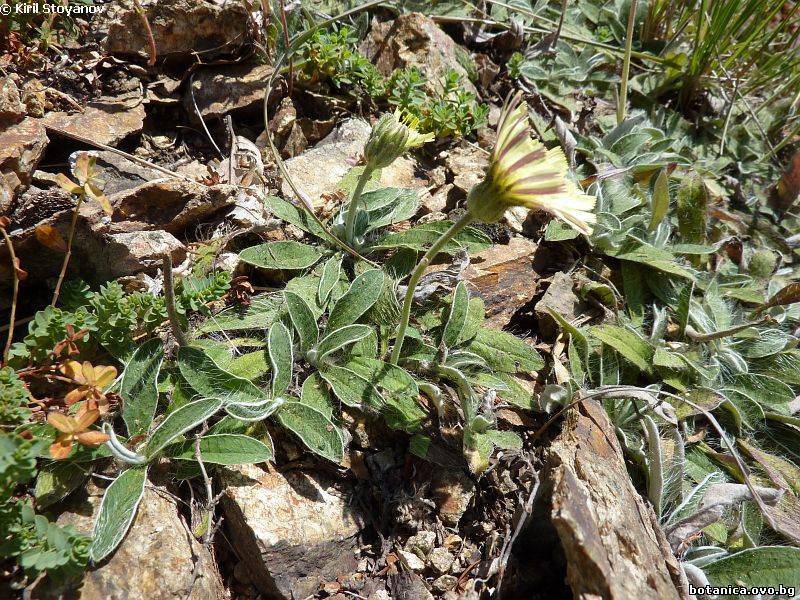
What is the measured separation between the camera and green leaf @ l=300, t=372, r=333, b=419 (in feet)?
7.01

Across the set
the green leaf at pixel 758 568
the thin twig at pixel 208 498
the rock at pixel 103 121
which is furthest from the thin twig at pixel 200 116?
the green leaf at pixel 758 568

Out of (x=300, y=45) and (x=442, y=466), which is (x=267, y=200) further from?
(x=442, y=466)

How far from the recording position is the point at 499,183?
168 cm

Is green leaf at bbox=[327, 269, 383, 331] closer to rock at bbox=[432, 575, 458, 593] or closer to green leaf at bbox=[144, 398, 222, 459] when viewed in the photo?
green leaf at bbox=[144, 398, 222, 459]

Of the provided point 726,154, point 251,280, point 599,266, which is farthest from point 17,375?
point 726,154

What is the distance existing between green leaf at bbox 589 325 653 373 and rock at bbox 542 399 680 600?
50 centimetres

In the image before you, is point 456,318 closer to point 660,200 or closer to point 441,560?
point 441,560

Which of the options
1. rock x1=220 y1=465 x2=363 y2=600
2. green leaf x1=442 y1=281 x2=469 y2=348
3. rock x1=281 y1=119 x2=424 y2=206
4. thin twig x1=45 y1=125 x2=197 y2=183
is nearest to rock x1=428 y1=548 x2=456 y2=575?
rock x1=220 y1=465 x2=363 y2=600

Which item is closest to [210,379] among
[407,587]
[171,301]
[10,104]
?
[171,301]

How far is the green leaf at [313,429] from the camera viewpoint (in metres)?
2.00

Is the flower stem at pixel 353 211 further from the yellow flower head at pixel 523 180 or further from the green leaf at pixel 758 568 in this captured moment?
the green leaf at pixel 758 568

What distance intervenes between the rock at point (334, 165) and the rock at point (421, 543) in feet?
5.32

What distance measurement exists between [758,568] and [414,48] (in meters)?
3.11

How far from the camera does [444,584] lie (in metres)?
2.00
